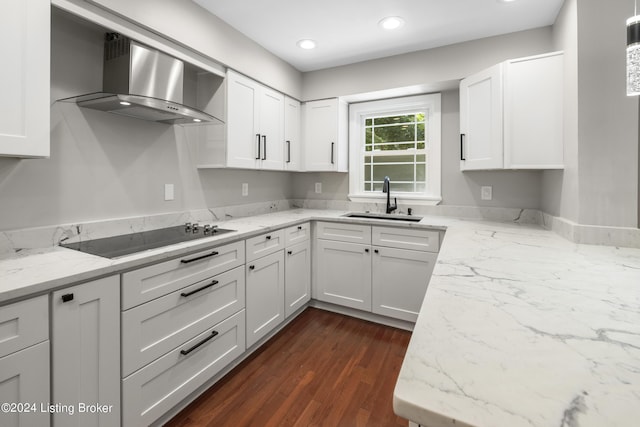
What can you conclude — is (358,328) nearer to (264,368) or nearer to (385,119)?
(264,368)

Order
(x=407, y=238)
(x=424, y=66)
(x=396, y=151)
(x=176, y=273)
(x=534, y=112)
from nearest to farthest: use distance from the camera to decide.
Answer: (x=176, y=273), (x=534, y=112), (x=407, y=238), (x=424, y=66), (x=396, y=151)

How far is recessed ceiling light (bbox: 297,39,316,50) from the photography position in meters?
2.63

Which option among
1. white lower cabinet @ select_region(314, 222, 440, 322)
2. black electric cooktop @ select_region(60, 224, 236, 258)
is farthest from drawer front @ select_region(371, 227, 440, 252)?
black electric cooktop @ select_region(60, 224, 236, 258)

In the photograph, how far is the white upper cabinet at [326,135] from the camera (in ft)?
10.4

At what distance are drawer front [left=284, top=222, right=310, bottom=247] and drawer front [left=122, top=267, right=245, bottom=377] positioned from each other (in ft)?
1.96

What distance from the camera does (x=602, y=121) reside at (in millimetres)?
1668

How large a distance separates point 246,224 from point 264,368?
103cm

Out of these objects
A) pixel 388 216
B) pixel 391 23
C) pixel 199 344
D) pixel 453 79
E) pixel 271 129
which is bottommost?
pixel 199 344

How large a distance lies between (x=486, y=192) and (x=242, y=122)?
2.22 metres

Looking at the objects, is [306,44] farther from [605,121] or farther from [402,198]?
[605,121]

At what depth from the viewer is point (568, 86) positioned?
6.20 ft

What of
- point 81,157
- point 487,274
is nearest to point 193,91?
point 81,157

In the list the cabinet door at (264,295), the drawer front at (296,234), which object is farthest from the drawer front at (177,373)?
the drawer front at (296,234)

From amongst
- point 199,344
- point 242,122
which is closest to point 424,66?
point 242,122
